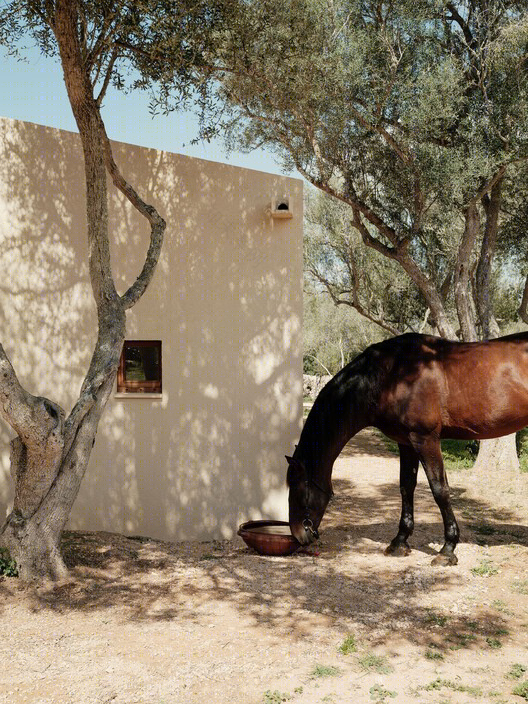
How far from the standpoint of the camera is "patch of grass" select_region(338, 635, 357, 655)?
14.9 feet

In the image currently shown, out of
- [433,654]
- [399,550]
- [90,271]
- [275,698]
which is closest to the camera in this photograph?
[275,698]

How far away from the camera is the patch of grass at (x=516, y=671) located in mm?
4234

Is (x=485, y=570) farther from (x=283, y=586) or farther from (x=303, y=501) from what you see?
(x=283, y=586)

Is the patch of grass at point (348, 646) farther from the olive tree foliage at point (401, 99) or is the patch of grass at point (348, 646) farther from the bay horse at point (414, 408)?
the olive tree foliage at point (401, 99)

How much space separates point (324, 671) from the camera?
426cm

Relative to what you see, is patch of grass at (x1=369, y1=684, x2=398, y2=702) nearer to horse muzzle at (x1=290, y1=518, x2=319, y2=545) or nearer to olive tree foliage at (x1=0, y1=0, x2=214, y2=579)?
horse muzzle at (x1=290, y1=518, x2=319, y2=545)

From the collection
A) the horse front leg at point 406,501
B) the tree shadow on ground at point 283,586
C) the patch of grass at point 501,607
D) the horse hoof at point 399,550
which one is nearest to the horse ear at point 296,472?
the tree shadow on ground at point 283,586

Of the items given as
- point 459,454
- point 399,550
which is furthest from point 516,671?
point 459,454

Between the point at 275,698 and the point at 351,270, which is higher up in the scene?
the point at 351,270

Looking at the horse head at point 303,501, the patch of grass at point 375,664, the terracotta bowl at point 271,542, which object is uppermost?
the horse head at point 303,501

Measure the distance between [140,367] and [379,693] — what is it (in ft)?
16.2

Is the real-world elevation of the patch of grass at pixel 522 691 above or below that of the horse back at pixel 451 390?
below

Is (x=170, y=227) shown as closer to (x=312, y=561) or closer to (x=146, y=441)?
(x=146, y=441)

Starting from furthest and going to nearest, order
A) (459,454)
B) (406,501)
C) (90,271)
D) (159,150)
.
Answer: (459,454), (159,150), (406,501), (90,271)
